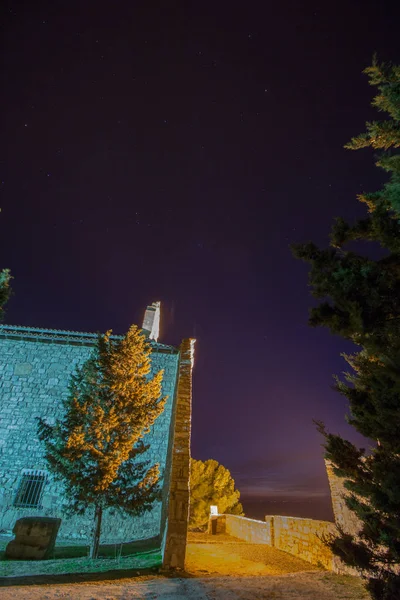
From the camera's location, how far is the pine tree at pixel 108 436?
913 centimetres

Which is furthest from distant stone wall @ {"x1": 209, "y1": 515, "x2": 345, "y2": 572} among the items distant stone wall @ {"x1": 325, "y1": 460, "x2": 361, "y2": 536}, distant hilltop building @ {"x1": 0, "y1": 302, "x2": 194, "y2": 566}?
distant hilltop building @ {"x1": 0, "y1": 302, "x2": 194, "y2": 566}

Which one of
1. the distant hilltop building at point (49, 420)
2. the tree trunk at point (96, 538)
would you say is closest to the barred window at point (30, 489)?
the distant hilltop building at point (49, 420)

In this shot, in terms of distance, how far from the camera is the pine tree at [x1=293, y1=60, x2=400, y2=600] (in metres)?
3.66

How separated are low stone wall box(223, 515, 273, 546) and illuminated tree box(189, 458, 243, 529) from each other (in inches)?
173

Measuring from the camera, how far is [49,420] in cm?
1381

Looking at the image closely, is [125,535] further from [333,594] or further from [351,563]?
[351,563]

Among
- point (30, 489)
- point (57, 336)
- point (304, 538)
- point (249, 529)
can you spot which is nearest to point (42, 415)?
point (30, 489)

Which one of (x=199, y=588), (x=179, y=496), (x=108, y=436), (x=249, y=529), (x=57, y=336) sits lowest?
(x=199, y=588)

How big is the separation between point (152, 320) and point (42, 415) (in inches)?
425

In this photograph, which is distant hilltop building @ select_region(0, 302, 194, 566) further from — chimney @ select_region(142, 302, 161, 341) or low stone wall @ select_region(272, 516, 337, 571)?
chimney @ select_region(142, 302, 161, 341)

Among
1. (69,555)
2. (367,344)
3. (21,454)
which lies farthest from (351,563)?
(21,454)

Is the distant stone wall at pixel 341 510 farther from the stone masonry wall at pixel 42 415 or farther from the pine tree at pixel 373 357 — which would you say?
the stone masonry wall at pixel 42 415

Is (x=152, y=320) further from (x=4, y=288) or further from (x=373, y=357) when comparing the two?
(x=373, y=357)

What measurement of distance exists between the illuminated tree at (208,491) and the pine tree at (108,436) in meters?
13.6
